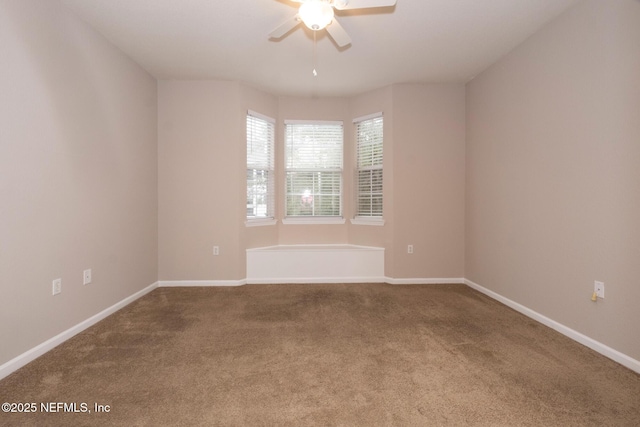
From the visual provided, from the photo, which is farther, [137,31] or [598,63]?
[137,31]

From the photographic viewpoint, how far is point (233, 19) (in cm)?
261

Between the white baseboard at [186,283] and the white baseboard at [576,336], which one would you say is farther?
the white baseboard at [186,283]

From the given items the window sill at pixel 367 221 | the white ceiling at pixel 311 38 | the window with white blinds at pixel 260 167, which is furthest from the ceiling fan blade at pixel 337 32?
the window sill at pixel 367 221

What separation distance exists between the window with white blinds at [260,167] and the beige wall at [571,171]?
281 cm

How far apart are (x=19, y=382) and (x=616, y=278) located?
3.87 metres

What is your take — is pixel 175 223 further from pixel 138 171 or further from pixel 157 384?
pixel 157 384

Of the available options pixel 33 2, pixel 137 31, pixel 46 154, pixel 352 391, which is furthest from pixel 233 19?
pixel 352 391

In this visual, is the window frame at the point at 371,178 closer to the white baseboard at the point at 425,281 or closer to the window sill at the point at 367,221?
the window sill at the point at 367,221

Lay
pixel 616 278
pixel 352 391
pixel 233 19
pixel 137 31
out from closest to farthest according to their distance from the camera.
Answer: pixel 352 391, pixel 616 278, pixel 233 19, pixel 137 31

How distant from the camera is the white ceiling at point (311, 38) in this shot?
2463 mm

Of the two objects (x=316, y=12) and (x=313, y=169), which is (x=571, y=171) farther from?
(x=313, y=169)

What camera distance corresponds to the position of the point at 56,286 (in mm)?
2295

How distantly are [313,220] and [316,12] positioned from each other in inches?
116

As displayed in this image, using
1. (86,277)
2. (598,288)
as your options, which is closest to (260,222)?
(86,277)
